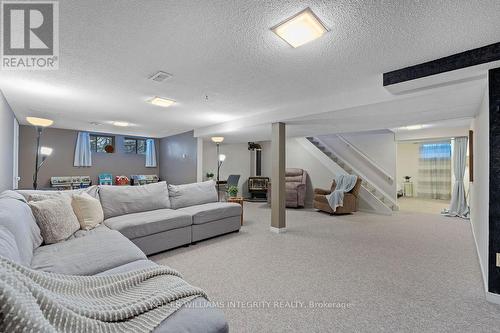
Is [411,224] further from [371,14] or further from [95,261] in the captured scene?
[95,261]

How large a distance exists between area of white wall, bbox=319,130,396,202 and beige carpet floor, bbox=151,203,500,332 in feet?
8.29

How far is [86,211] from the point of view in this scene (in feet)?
8.43

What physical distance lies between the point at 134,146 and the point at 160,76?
6402mm

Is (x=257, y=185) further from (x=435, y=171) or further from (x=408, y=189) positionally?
(x=435, y=171)

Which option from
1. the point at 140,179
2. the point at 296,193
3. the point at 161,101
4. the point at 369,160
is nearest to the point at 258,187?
→ the point at 296,193

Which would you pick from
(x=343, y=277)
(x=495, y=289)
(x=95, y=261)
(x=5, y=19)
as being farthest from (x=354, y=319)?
(x=5, y=19)

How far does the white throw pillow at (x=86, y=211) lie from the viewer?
2508 millimetres

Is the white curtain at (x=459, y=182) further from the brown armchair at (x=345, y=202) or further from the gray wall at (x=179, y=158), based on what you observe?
the gray wall at (x=179, y=158)

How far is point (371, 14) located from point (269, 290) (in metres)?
2.40

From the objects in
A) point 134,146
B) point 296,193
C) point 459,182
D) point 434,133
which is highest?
point 434,133

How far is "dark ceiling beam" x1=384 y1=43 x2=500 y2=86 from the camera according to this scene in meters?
1.96

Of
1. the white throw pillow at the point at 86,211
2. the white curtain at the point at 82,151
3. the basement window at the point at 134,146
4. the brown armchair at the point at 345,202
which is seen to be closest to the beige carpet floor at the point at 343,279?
the white throw pillow at the point at 86,211

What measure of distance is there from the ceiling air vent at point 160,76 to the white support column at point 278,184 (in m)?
2.17

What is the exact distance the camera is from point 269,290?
6.89 feet
